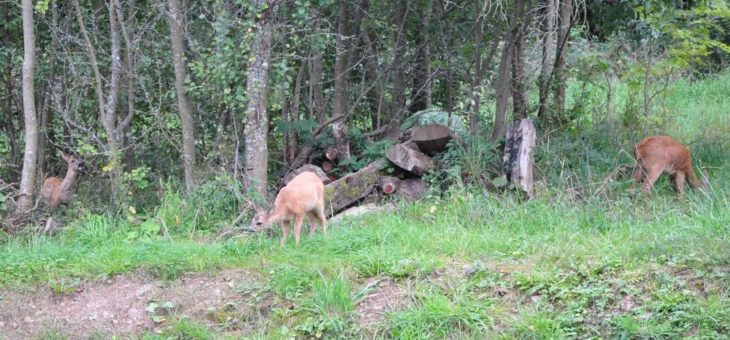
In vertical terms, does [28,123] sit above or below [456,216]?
above

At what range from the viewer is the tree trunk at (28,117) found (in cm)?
1017

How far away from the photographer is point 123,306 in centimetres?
774

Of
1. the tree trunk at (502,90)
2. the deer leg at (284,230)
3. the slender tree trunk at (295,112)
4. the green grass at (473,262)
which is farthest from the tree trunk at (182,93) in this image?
the tree trunk at (502,90)

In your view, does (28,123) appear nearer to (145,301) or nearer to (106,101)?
(106,101)

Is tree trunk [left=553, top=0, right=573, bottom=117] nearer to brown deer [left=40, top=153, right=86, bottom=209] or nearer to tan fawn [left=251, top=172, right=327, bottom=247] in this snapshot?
tan fawn [left=251, top=172, right=327, bottom=247]

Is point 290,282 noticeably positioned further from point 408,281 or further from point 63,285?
point 63,285

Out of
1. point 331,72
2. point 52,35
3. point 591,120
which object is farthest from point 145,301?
point 591,120

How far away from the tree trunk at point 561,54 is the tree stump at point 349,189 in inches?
140

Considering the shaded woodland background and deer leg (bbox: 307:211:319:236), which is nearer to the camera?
deer leg (bbox: 307:211:319:236)

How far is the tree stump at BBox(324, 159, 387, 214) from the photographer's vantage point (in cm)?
1024

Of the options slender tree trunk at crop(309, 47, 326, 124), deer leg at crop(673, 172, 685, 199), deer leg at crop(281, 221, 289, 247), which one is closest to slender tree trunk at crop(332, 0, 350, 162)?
slender tree trunk at crop(309, 47, 326, 124)

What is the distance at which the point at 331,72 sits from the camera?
1309cm

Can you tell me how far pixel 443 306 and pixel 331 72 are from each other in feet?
22.3

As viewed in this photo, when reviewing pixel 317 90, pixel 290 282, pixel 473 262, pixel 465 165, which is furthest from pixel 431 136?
pixel 290 282
